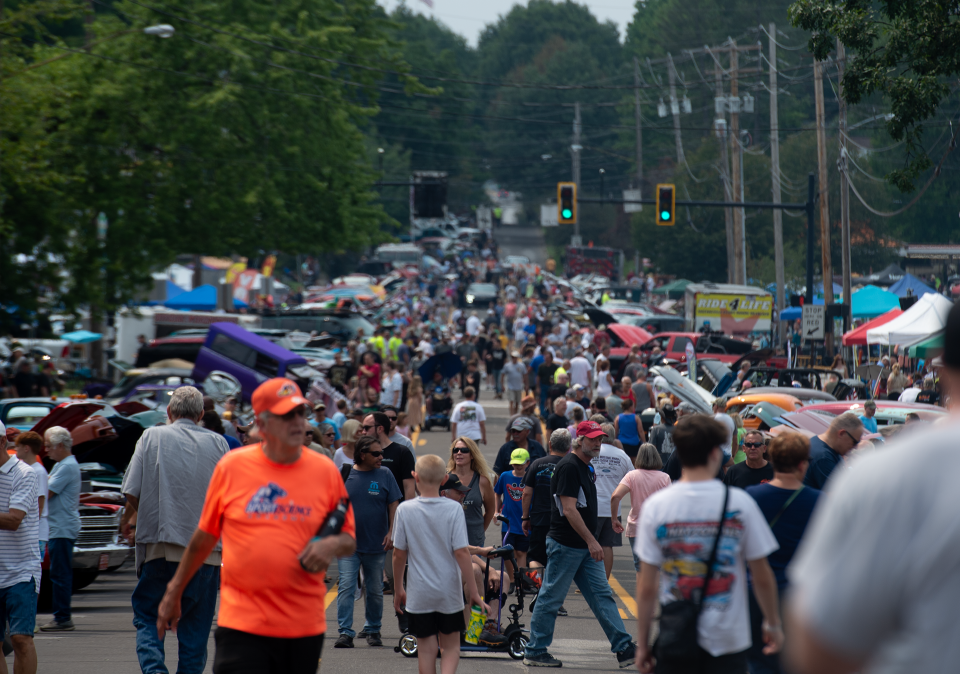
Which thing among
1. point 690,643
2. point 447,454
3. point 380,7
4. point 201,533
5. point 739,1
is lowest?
point 447,454

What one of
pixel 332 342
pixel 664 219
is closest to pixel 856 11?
pixel 664 219

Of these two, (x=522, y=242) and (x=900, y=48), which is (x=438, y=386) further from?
(x=522, y=242)

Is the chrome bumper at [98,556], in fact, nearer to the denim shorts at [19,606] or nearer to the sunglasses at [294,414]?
the denim shorts at [19,606]

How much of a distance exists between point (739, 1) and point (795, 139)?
124 feet

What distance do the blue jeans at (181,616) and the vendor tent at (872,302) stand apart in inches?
1219

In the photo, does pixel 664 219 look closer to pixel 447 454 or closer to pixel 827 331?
pixel 827 331

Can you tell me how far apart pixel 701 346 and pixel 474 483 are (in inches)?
944

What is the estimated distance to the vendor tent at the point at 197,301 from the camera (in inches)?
1647

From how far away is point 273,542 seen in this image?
4.71 metres

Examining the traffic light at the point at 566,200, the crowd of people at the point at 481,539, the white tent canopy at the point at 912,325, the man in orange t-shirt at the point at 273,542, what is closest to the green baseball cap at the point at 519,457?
the crowd of people at the point at 481,539

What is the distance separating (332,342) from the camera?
3234 centimetres

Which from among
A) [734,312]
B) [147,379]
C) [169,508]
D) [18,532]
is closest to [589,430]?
[169,508]

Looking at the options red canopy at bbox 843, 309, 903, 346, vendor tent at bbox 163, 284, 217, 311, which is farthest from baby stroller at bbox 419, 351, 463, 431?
vendor tent at bbox 163, 284, 217, 311

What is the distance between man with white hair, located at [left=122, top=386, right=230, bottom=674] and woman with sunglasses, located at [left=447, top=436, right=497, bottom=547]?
315 centimetres
